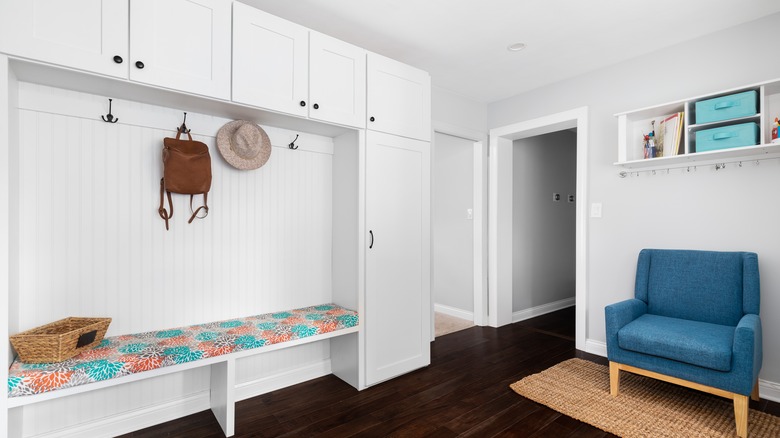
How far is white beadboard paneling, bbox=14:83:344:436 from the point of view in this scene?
75.9 inches

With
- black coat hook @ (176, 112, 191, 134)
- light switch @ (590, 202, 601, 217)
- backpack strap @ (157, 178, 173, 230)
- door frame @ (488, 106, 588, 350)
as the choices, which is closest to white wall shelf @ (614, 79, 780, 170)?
light switch @ (590, 202, 601, 217)

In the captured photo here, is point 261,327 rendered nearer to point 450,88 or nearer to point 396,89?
point 396,89

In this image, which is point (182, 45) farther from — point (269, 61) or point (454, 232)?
point (454, 232)

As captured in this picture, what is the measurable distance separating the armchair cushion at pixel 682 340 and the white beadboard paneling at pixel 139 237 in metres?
2.11

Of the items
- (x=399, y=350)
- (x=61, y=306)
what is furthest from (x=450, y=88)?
(x=61, y=306)

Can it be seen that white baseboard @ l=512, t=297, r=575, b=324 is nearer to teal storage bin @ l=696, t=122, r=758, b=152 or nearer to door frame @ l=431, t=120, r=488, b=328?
door frame @ l=431, t=120, r=488, b=328

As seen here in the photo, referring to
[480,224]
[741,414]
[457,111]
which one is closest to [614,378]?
[741,414]

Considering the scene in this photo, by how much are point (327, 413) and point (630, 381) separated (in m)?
2.13

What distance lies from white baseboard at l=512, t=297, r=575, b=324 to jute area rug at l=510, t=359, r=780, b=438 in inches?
60.4

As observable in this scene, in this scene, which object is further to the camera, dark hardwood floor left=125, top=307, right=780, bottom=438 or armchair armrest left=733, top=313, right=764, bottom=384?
dark hardwood floor left=125, top=307, right=780, bottom=438

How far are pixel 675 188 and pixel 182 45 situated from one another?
3.41m

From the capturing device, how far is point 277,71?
230 centimetres

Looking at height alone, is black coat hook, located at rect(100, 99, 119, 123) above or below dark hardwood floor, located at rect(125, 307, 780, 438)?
above

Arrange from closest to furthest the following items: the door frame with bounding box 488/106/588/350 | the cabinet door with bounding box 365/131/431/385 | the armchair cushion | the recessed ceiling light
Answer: the armchair cushion
the cabinet door with bounding box 365/131/431/385
the recessed ceiling light
the door frame with bounding box 488/106/588/350
